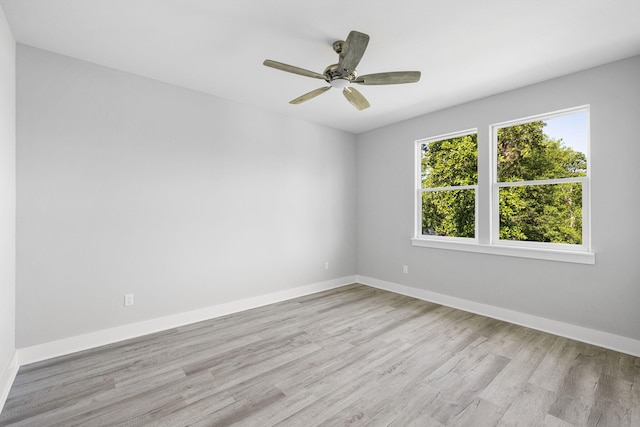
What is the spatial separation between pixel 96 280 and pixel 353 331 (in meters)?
2.56

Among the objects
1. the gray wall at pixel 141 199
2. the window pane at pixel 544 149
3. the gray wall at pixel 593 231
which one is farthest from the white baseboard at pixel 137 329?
the window pane at pixel 544 149

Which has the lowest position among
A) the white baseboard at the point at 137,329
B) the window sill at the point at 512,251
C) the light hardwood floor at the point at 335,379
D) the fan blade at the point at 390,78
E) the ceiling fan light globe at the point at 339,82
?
the light hardwood floor at the point at 335,379

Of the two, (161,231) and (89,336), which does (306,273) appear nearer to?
(161,231)

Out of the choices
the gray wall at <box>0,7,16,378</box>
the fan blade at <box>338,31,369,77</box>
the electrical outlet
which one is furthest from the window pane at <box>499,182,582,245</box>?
the gray wall at <box>0,7,16,378</box>

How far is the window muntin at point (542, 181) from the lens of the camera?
295 centimetres

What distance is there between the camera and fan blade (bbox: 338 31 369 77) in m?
1.82

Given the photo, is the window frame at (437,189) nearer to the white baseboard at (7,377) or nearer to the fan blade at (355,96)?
the fan blade at (355,96)

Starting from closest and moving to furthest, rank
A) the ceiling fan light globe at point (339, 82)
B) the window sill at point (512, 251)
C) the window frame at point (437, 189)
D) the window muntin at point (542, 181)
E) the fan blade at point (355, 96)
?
the ceiling fan light globe at point (339, 82), the fan blade at point (355, 96), the window sill at point (512, 251), the window muntin at point (542, 181), the window frame at point (437, 189)

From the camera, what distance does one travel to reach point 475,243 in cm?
366

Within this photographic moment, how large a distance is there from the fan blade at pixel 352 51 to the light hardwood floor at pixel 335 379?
2.37m

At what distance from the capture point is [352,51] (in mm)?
1983

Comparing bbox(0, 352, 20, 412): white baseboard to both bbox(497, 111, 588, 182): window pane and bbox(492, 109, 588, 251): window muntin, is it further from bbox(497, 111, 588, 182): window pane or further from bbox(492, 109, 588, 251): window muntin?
bbox(497, 111, 588, 182): window pane

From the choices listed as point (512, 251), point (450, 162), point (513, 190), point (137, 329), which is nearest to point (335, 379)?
point (137, 329)

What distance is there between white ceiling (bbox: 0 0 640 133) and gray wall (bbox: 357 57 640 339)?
0.85 feet
